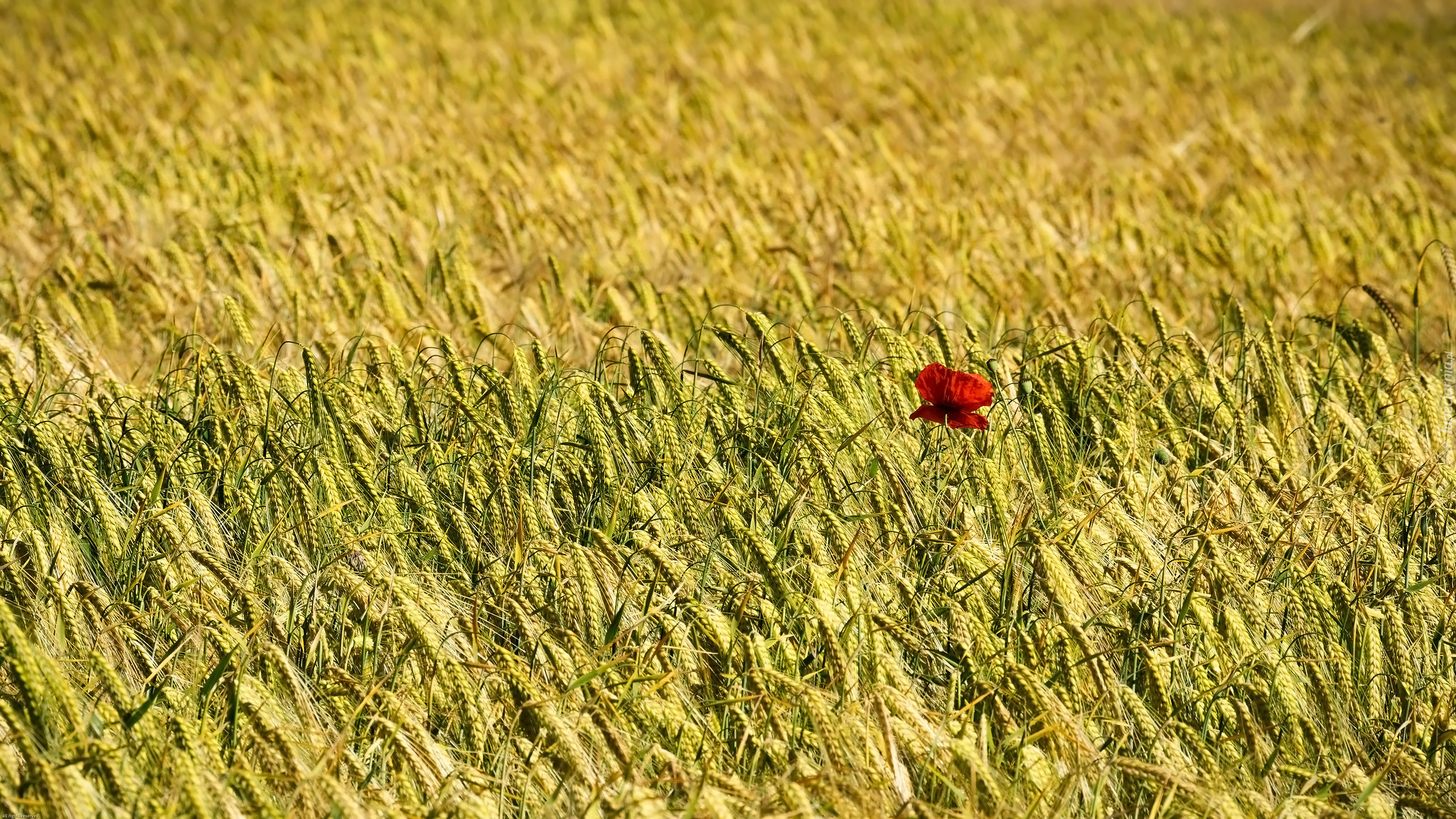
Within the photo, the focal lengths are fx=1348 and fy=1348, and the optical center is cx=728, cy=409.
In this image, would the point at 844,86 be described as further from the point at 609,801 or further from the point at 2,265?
the point at 609,801

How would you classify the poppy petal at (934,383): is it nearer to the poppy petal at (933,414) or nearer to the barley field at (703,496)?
the poppy petal at (933,414)

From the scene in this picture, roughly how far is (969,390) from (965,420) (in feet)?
0.13

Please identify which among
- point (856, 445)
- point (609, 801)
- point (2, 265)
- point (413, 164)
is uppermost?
point (413, 164)

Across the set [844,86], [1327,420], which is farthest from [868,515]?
[844,86]

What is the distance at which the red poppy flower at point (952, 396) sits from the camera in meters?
1.71

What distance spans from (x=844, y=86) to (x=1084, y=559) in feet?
12.2

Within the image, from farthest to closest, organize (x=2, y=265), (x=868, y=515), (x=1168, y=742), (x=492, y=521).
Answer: (x=2, y=265), (x=492, y=521), (x=868, y=515), (x=1168, y=742)

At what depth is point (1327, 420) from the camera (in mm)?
2029

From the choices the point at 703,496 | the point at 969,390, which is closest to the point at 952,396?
the point at 969,390

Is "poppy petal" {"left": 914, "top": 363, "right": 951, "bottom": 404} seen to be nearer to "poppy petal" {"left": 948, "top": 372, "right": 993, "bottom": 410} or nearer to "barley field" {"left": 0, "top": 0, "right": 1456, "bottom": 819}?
"poppy petal" {"left": 948, "top": 372, "right": 993, "bottom": 410}

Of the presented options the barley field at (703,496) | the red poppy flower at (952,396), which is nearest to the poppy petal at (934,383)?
the red poppy flower at (952,396)

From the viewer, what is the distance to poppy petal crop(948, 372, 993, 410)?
1.71 m

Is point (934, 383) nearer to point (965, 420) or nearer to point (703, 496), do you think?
point (965, 420)

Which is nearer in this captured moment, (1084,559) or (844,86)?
(1084,559)
